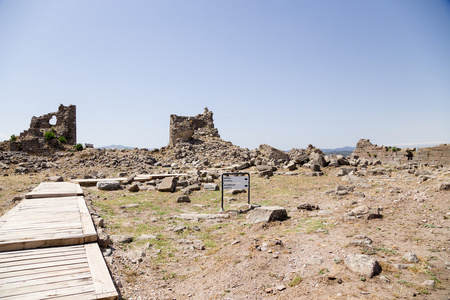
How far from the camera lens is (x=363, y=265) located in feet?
14.3

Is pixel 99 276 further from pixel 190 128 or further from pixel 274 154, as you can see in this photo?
pixel 190 128

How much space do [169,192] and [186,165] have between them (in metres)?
11.6

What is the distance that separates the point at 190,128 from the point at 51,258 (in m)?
28.4

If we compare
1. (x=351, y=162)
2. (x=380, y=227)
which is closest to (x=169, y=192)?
(x=380, y=227)

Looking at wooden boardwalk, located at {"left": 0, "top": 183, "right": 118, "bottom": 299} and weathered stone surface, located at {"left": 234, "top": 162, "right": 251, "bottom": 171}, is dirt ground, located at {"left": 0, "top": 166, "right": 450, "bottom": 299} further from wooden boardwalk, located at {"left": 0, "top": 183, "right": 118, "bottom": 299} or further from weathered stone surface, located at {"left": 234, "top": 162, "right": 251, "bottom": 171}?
weathered stone surface, located at {"left": 234, "top": 162, "right": 251, "bottom": 171}

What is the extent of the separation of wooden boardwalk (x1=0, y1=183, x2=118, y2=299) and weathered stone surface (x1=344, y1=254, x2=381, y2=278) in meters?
3.73

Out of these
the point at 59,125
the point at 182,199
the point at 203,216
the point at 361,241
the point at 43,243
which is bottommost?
the point at 203,216

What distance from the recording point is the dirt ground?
164 inches

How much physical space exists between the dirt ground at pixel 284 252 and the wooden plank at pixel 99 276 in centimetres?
63

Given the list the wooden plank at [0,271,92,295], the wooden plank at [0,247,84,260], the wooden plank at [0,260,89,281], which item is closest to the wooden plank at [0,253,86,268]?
the wooden plank at [0,247,84,260]

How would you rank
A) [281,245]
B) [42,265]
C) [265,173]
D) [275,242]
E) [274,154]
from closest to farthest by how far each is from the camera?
1. [42,265]
2. [281,245]
3. [275,242]
4. [265,173]
5. [274,154]

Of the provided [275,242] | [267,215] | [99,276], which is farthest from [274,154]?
[99,276]

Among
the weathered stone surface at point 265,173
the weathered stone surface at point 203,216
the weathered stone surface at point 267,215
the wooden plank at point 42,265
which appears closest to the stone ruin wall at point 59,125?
the weathered stone surface at point 265,173

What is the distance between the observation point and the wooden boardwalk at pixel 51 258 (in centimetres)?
358
